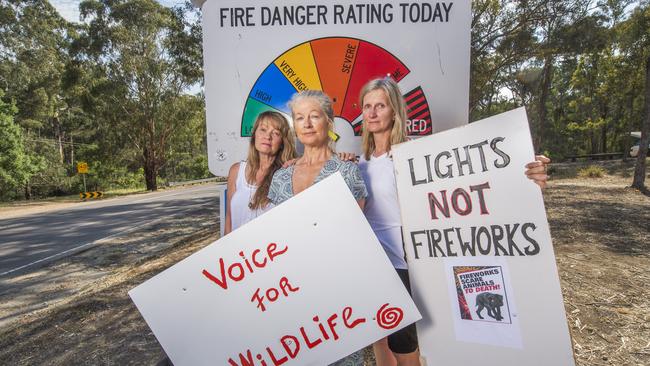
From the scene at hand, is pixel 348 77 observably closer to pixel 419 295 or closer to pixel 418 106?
pixel 418 106

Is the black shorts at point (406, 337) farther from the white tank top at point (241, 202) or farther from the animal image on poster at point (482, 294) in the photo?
the white tank top at point (241, 202)

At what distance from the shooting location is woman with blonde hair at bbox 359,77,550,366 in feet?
5.44

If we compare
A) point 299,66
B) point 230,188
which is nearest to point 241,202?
point 230,188

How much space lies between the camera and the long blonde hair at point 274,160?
6.07ft

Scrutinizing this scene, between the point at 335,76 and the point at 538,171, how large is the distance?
123 cm

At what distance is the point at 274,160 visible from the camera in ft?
6.39

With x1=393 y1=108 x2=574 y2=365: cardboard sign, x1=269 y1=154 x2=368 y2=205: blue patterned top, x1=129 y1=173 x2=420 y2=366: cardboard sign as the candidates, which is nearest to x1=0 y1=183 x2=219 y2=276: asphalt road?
x1=129 y1=173 x2=420 y2=366: cardboard sign

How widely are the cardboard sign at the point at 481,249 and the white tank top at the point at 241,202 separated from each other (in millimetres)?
813

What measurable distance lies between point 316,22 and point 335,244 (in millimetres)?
1346

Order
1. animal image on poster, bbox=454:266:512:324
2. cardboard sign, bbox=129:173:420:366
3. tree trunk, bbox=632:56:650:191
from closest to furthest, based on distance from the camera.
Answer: cardboard sign, bbox=129:173:420:366 < animal image on poster, bbox=454:266:512:324 < tree trunk, bbox=632:56:650:191

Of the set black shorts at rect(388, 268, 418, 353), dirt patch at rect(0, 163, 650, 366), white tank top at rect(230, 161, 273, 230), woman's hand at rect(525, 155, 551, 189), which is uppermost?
woman's hand at rect(525, 155, 551, 189)

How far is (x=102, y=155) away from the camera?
85.1 feet

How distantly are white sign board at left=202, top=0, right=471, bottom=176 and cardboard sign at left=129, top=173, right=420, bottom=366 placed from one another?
90 centimetres

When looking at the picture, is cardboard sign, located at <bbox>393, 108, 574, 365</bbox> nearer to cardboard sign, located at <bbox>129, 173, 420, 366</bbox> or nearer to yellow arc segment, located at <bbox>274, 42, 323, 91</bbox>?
cardboard sign, located at <bbox>129, 173, 420, 366</bbox>
